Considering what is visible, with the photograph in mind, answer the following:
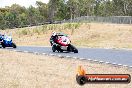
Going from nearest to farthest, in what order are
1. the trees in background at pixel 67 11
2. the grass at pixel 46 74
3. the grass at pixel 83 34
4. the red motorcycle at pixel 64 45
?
1. the grass at pixel 46 74
2. the red motorcycle at pixel 64 45
3. the grass at pixel 83 34
4. the trees in background at pixel 67 11

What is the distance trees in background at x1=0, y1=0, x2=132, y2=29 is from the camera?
125438 millimetres

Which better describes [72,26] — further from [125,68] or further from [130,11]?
[130,11]

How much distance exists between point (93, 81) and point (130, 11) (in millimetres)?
115228

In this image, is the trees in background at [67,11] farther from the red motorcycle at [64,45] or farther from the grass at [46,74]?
the grass at [46,74]

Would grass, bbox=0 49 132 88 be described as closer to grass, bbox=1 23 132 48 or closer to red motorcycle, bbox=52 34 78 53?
red motorcycle, bbox=52 34 78 53

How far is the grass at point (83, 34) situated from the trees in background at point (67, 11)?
187 ft

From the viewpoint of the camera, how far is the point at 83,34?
56.5 meters

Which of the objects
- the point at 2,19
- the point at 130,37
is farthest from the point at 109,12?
the point at 130,37

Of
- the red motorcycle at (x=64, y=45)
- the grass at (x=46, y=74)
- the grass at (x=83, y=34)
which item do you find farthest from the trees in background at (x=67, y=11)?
the grass at (x=46, y=74)

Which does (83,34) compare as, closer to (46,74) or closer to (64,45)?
(64,45)

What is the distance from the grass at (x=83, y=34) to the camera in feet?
164

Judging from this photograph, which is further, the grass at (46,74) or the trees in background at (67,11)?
the trees in background at (67,11)

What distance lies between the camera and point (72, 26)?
62250mm

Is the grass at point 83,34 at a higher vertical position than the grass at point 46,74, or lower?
lower
